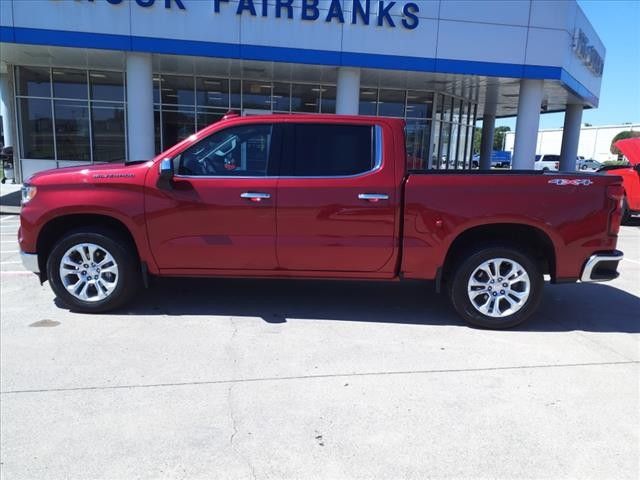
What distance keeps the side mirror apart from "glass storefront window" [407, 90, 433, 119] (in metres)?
16.0

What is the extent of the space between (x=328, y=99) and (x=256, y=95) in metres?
2.62

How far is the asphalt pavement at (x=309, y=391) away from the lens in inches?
112

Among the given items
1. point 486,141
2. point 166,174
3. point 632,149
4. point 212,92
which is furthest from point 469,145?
point 166,174

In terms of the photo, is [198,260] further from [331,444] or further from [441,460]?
[441,460]

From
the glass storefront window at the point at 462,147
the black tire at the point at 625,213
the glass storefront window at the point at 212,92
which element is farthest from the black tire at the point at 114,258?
the glass storefront window at the point at 462,147

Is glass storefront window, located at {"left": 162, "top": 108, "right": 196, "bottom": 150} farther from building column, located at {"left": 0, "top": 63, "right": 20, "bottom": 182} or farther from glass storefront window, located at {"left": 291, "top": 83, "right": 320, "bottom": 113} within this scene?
building column, located at {"left": 0, "top": 63, "right": 20, "bottom": 182}

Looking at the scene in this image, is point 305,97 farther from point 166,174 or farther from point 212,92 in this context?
point 166,174

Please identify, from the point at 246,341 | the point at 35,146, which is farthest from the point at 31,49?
the point at 246,341

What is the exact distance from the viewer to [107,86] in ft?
58.1

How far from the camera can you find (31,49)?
14.3 metres

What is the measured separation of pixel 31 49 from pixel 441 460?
51.6 ft

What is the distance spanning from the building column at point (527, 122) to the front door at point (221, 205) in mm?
12721

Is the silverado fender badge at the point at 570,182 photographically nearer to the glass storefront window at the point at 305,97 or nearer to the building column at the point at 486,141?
the glass storefront window at the point at 305,97

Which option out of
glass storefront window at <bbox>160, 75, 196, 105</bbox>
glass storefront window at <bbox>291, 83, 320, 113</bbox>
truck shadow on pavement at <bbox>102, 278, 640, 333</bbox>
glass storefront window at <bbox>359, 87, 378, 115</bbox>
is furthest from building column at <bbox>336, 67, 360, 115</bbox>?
truck shadow on pavement at <bbox>102, 278, 640, 333</bbox>
